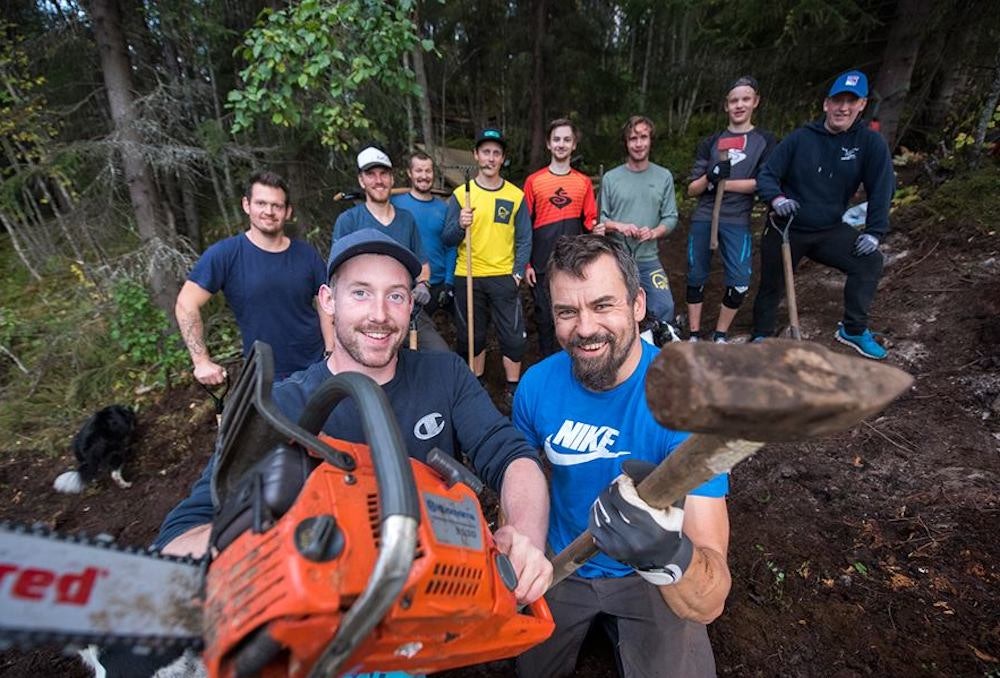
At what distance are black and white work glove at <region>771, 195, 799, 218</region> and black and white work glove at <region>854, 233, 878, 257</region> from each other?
2.00 ft

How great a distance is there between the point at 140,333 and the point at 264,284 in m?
3.92

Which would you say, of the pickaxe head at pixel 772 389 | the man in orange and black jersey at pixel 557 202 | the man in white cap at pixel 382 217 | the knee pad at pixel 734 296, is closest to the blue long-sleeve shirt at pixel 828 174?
the knee pad at pixel 734 296

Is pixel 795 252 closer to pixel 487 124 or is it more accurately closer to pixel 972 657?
pixel 972 657

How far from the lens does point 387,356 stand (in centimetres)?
191

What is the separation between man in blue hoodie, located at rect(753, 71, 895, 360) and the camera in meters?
4.07

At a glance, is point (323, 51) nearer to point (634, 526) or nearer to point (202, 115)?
point (634, 526)

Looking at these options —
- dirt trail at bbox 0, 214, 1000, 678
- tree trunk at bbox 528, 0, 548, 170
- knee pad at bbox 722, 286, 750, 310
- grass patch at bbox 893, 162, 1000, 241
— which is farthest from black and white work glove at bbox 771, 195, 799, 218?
tree trunk at bbox 528, 0, 548, 170

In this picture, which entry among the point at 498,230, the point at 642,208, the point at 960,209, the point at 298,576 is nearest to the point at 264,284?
the point at 498,230

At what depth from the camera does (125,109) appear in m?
5.56

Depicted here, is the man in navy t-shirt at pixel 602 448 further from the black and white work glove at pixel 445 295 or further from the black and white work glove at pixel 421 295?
the black and white work glove at pixel 445 295

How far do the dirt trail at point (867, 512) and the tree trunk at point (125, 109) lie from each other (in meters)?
2.58

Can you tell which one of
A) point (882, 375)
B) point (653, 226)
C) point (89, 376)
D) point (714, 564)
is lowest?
point (89, 376)

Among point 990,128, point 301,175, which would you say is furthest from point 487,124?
point 990,128

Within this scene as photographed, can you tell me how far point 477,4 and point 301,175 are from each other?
10521mm
